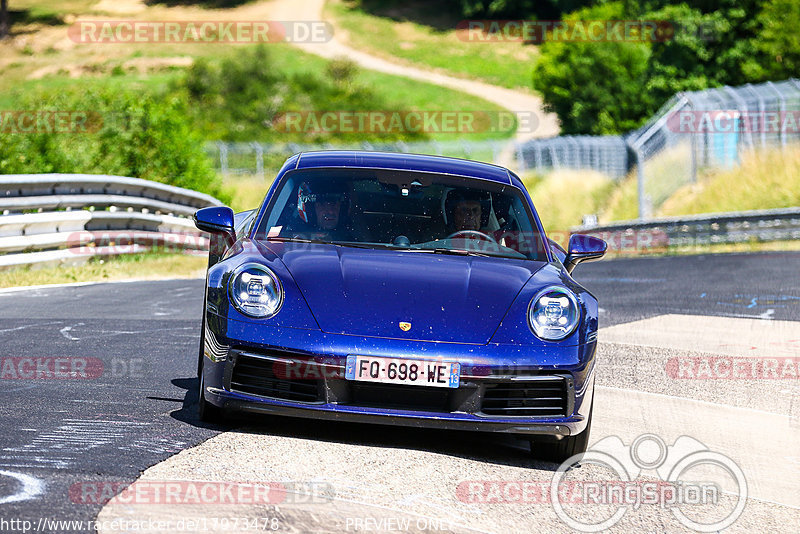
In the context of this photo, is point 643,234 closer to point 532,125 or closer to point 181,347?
point 181,347

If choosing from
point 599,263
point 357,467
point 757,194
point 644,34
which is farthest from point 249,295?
point 644,34

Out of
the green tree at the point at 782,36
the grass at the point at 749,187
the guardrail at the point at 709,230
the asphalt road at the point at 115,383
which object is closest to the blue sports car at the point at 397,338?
the asphalt road at the point at 115,383

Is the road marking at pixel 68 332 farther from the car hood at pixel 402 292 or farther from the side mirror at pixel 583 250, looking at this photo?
the side mirror at pixel 583 250

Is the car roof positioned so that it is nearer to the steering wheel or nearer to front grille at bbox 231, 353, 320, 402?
the steering wheel

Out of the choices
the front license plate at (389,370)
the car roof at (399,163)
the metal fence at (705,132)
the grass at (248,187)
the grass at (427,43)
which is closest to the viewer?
the front license plate at (389,370)

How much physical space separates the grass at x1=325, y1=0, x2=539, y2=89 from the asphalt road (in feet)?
252

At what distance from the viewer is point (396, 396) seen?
532 cm

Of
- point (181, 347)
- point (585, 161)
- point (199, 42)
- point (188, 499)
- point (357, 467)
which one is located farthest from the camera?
point (199, 42)

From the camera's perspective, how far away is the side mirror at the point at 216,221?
6301 millimetres

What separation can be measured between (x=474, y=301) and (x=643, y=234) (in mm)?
19900

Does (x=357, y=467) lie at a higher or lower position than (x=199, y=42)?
higher

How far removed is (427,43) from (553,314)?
94785 millimetres

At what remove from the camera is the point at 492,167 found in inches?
285

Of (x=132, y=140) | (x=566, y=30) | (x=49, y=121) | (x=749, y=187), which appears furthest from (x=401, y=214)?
(x=566, y=30)
